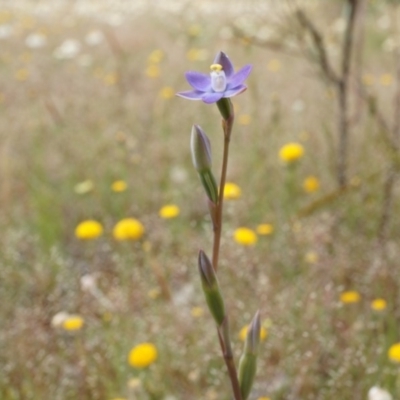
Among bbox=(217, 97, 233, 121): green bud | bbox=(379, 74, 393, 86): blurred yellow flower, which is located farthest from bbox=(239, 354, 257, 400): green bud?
bbox=(379, 74, 393, 86): blurred yellow flower

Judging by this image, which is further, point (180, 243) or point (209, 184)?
point (180, 243)

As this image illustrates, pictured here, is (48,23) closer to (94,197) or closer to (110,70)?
(110,70)

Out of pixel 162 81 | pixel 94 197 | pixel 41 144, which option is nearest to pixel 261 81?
pixel 162 81

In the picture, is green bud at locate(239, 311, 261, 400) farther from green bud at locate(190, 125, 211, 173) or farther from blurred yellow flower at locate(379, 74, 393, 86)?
blurred yellow flower at locate(379, 74, 393, 86)

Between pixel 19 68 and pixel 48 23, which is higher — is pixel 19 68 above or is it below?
above

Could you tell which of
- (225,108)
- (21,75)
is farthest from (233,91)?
(21,75)

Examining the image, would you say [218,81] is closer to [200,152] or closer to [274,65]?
[200,152]

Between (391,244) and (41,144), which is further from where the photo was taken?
(41,144)
